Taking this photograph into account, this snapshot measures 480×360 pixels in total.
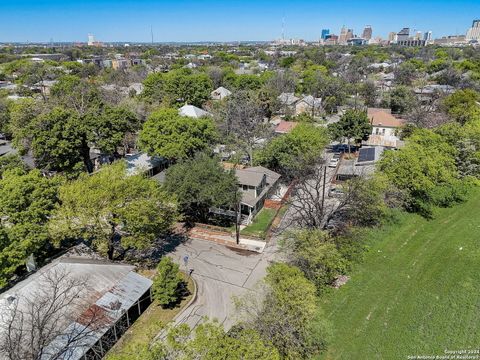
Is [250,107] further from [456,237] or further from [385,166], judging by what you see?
[456,237]

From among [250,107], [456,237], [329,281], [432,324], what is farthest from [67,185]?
[250,107]

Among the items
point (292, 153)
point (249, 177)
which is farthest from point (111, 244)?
point (292, 153)

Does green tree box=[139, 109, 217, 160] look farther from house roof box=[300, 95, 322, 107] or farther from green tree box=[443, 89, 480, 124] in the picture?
house roof box=[300, 95, 322, 107]

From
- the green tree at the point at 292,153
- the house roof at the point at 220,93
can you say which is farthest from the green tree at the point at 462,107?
the house roof at the point at 220,93

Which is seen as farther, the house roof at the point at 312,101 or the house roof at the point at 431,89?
the house roof at the point at 431,89

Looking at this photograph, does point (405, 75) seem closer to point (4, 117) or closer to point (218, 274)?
point (218, 274)

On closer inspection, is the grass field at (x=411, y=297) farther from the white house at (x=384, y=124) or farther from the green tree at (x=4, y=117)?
the green tree at (x=4, y=117)

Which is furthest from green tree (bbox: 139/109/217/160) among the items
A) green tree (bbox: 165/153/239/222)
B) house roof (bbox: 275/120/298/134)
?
house roof (bbox: 275/120/298/134)
